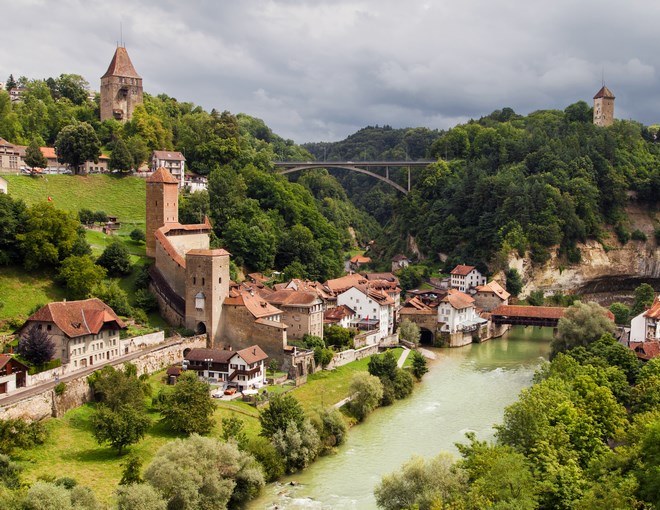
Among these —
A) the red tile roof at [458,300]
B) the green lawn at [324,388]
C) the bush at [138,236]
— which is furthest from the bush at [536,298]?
the bush at [138,236]

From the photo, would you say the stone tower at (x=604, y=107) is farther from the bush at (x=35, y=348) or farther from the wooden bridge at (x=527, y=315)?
the bush at (x=35, y=348)

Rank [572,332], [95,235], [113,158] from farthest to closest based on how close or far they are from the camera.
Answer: [113,158], [95,235], [572,332]

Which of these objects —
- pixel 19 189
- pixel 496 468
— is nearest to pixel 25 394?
pixel 496 468

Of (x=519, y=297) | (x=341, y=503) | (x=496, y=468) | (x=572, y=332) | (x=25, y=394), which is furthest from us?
(x=519, y=297)

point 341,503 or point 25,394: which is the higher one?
point 25,394

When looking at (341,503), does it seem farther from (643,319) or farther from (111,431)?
(643,319)

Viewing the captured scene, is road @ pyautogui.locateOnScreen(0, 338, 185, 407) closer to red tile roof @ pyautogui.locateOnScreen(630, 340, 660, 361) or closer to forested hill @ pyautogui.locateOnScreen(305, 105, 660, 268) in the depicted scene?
red tile roof @ pyautogui.locateOnScreen(630, 340, 660, 361)

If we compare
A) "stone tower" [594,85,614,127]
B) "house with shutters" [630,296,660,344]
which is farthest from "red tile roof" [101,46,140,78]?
"stone tower" [594,85,614,127]

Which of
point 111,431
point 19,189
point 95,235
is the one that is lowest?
point 111,431
